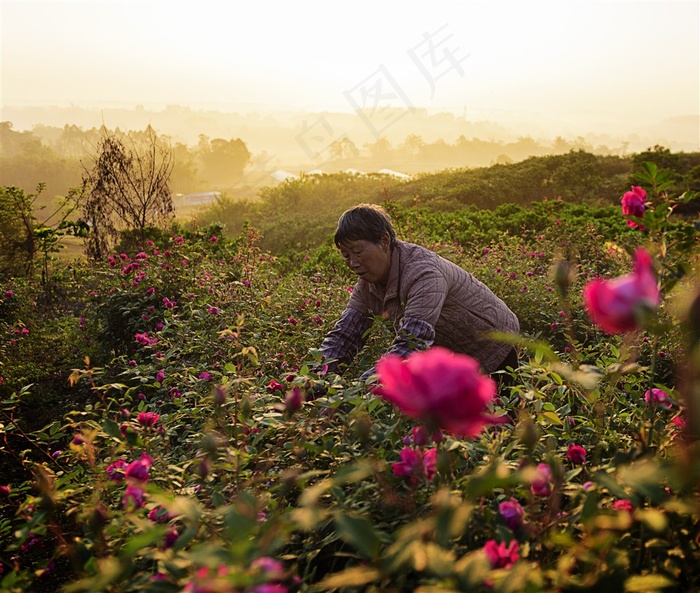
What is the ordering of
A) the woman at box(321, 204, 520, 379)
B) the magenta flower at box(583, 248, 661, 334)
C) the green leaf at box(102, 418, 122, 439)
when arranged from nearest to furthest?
the magenta flower at box(583, 248, 661, 334) → the green leaf at box(102, 418, 122, 439) → the woman at box(321, 204, 520, 379)

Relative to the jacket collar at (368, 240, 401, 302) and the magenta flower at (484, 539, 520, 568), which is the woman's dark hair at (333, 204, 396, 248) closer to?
the jacket collar at (368, 240, 401, 302)

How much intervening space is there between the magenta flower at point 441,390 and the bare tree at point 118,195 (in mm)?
7454

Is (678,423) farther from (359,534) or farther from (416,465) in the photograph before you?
(359,534)

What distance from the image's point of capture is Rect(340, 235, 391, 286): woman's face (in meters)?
2.11

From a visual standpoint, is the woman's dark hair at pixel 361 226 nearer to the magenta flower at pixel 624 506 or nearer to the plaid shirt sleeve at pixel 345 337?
the plaid shirt sleeve at pixel 345 337

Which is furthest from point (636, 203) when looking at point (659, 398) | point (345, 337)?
point (345, 337)

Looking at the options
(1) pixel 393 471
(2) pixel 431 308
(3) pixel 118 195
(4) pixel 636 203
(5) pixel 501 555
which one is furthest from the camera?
(3) pixel 118 195

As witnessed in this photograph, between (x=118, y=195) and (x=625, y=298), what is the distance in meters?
8.15

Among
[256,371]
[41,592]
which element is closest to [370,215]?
[256,371]

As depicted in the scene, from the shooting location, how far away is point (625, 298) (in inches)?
27.0

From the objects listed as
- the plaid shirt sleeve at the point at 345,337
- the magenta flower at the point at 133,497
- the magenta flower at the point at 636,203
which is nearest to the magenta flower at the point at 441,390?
the magenta flower at the point at 133,497

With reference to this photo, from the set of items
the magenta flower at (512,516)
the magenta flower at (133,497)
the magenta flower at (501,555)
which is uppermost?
the magenta flower at (133,497)

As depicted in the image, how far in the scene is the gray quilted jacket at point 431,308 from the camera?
208 cm

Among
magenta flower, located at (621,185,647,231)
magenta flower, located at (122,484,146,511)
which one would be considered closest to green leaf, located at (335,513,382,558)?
magenta flower, located at (122,484,146,511)
